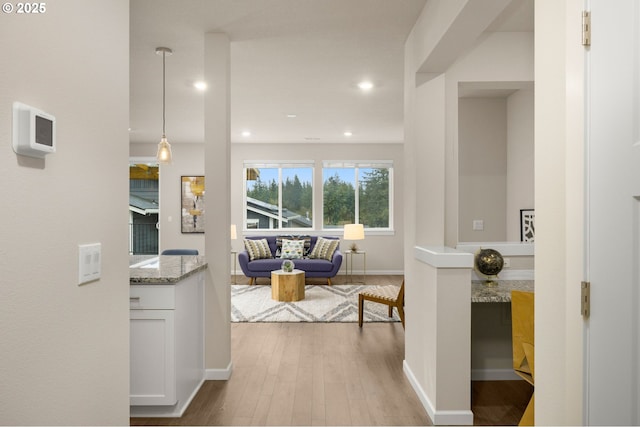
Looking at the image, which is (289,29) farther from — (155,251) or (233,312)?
(155,251)

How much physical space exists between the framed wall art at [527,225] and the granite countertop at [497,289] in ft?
4.45

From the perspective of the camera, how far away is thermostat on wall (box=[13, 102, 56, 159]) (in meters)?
0.87

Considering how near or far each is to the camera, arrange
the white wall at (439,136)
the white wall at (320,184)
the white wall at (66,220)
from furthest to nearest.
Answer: the white wall at (320,184)
the white wall at (439,136)
the white wall at (66,220)

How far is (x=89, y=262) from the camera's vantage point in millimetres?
1156

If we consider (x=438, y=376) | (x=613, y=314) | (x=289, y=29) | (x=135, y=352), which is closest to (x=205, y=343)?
(x=135, y=352)

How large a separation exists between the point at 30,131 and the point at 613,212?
1.39m

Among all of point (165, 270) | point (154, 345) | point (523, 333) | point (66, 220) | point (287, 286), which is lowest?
point (287, 286)

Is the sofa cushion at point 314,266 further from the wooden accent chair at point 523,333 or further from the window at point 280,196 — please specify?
the wooden accent chair at point 523,333

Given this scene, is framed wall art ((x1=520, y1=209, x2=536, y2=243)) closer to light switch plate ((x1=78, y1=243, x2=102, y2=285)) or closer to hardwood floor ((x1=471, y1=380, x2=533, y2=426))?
hardwood floor ((x1=471, y1=380, x2=533, y2=426))

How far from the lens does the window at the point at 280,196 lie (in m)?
8.54

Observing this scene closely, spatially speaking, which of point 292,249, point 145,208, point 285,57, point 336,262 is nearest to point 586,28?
point 285,57

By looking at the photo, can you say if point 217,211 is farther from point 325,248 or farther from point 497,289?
point 325,248

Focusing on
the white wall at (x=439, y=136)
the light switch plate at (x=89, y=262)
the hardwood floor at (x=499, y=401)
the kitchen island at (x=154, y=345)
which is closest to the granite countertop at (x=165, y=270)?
the kitchen island at (x=154, y=345)
